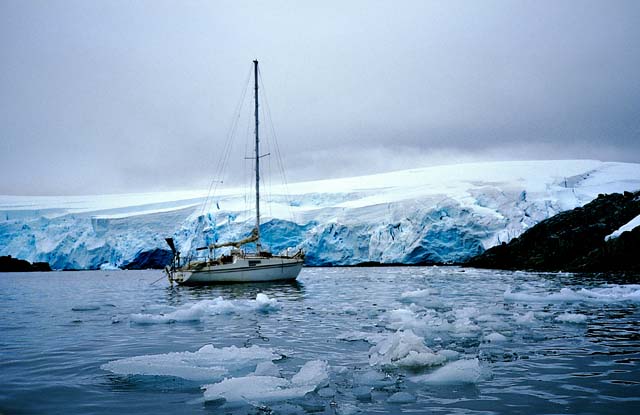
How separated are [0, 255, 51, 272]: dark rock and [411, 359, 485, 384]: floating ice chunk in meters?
69.5

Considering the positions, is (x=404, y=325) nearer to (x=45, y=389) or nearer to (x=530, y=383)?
(x=530, y=383)

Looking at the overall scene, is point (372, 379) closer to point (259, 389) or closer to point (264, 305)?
point (259, 389)

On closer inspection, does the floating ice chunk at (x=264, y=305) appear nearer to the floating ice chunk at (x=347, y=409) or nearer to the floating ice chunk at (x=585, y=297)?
the floating ice chunk at (x=585, y=297)

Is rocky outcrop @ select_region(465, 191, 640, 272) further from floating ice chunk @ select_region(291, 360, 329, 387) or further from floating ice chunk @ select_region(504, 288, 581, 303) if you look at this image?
floating ice chunk @ select_region(291, 360, 329, 387)

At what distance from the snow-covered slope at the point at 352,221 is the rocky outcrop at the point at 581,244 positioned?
8.01m

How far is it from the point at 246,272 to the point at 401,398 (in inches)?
846

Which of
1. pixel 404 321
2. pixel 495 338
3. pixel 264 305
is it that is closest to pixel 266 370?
pixel 495 338

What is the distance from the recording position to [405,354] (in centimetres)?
629

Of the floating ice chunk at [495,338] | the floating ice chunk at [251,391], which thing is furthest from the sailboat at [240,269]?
the floating ice chunk at [251,391]

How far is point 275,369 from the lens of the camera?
233 inches

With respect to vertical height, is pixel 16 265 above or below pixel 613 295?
below

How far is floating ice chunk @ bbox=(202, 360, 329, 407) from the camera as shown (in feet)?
15.3

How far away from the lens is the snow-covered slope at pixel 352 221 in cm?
5106


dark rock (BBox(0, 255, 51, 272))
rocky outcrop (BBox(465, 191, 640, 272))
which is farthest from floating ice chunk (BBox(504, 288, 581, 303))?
dark rock (BBox(0, 255, 51, 272))
